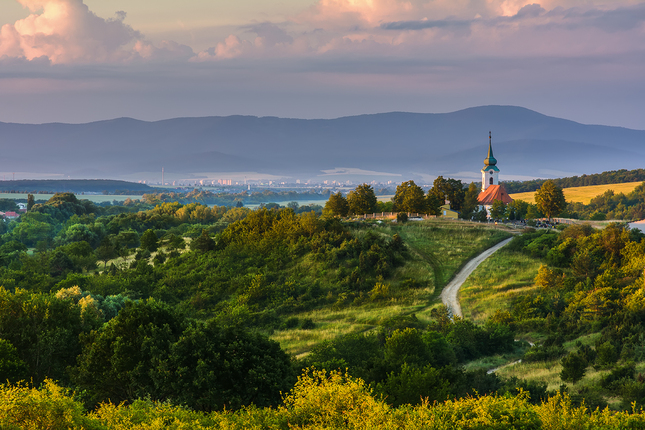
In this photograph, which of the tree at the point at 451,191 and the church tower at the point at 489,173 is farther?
the church tower at the point at 489,173

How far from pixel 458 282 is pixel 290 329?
16060mm

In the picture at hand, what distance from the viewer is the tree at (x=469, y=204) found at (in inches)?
3123

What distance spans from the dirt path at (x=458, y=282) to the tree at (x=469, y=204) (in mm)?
17977

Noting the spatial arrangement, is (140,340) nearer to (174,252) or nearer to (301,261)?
(301,261)

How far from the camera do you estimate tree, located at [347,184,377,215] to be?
73562mm

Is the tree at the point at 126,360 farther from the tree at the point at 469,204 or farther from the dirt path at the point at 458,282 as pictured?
the tree at the point at 469,204

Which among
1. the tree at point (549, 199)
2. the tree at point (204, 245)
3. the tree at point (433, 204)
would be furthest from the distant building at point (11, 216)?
the tree at point (549, 199)

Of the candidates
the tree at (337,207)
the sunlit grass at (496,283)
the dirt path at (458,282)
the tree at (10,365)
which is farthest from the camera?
the tree at (337,207)

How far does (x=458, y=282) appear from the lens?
49969 millimetres

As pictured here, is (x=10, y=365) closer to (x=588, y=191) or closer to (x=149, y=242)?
(x=149, y=242)

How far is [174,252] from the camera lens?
208 ft

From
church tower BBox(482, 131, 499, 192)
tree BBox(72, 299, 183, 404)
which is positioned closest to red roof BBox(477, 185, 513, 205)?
church tower BBox(482, 131, 499, 192)

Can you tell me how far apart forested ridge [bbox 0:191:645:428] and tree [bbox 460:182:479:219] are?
14465 mm

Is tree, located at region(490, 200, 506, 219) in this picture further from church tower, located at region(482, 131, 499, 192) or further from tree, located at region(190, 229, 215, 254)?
tree, located at region(190, 229, 215, 254)
